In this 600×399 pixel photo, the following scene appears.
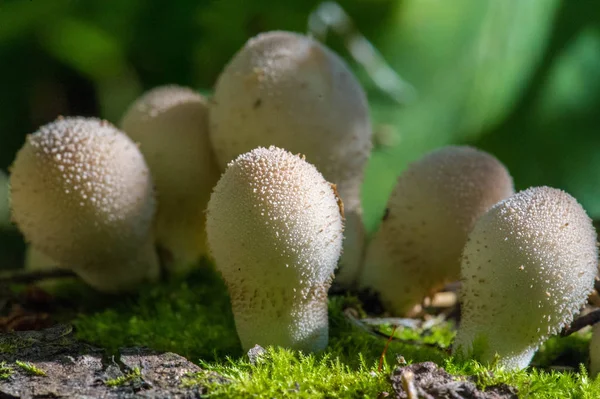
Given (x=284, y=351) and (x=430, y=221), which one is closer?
(x=284, y=351)

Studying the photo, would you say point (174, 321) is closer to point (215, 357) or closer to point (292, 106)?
point (215, 357)

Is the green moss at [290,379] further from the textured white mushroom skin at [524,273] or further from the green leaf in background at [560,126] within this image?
the green leaf in background at [560,126]

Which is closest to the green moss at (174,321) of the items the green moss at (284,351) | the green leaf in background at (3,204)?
the green moss at (284,351)

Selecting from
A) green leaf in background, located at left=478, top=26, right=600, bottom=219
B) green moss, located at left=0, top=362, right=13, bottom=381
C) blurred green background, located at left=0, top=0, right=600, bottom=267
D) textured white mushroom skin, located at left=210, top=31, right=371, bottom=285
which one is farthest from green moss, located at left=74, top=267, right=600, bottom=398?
green leaf in background, located at left=478, top=26, right=600, bottom=219

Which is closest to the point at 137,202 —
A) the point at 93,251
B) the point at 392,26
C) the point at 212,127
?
the point at 93,251

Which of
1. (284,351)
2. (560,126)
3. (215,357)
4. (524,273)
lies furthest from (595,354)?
(560,126)

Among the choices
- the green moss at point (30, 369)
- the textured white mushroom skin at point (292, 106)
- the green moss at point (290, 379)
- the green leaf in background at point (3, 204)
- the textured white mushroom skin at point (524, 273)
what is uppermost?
the textured white mushroom skin at point (292, 106)

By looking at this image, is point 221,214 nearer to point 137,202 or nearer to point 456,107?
point 137,202
